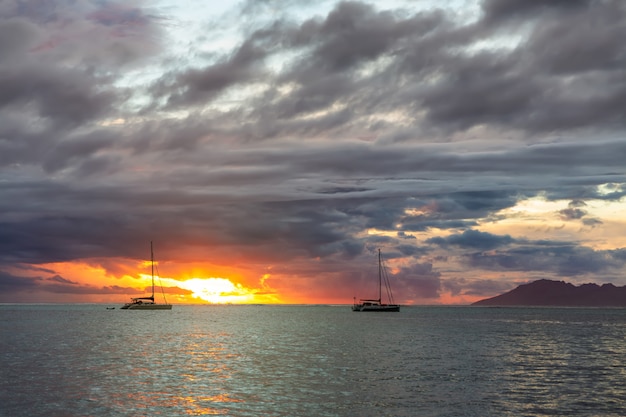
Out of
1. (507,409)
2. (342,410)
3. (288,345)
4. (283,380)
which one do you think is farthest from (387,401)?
(288,345)

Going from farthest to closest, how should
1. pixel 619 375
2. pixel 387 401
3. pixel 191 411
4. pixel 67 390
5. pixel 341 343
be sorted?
pixel 341 343 → pixel 619 375 → pixel 67 390 → pixel 387 401 → pixel 191 411

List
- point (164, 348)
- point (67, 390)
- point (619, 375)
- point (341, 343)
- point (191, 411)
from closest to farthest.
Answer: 1. point (191, 411)
2. point (67, 390)
3. point (619, 375)
4. point (164, 348)
5. point (341, 343)

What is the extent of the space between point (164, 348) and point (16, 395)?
49630 millimetres

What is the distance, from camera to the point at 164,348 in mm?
100438

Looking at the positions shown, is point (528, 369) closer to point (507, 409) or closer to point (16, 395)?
point (507, 409)

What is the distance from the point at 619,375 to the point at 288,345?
5396 cm

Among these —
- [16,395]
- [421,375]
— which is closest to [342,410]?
[421,375]

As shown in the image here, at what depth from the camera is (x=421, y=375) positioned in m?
64.4

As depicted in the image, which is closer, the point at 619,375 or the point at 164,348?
the point at 619,375

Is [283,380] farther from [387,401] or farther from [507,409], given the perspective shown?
[507,409]

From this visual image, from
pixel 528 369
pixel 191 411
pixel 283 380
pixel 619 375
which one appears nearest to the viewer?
pixel 191 411

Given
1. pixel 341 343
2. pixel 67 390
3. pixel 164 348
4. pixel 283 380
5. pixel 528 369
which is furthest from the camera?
pixel 341 343

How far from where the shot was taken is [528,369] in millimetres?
70750

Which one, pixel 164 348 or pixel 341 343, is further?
pixel 341 343
